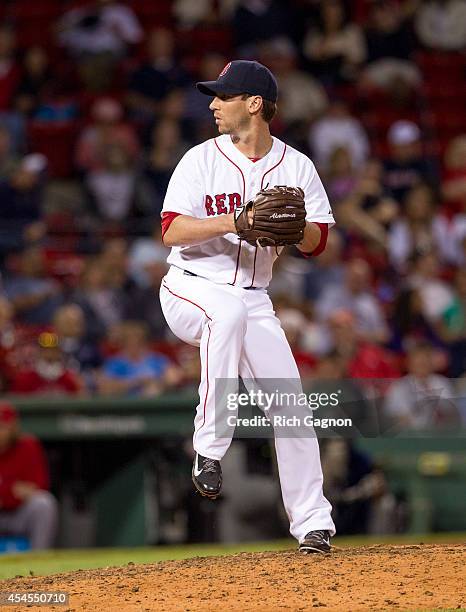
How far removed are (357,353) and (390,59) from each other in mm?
4869

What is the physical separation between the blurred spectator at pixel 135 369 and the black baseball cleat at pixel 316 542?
3794 mm

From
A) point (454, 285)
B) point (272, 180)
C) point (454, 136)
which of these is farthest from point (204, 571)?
point (454, 136)

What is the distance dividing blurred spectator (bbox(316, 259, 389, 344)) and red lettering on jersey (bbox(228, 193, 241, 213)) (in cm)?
509

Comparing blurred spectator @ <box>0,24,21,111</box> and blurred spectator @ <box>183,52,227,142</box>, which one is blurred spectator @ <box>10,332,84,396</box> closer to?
blurred spectator @ <box>183,52,227,142</box>

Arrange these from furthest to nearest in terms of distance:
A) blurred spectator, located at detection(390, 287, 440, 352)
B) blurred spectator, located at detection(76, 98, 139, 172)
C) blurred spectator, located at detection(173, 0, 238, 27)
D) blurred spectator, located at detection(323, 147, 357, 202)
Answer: blurred spectator, located at detection(173, 0, 238, 27) < blurred spectator, located at detection(76, 98, 139, 172) < blurred spectator, located at detection(323, 147, 357, 202) < blurred spectator, located at detection(390, 287, 440, 352)

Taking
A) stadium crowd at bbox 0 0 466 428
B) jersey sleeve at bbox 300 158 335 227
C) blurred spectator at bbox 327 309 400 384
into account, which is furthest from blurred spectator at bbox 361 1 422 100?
jersey sleeve at bbox 300 158 335 227

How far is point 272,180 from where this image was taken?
5.48 m

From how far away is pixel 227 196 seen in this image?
17.8 feet

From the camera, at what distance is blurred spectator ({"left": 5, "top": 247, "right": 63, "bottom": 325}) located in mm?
10148

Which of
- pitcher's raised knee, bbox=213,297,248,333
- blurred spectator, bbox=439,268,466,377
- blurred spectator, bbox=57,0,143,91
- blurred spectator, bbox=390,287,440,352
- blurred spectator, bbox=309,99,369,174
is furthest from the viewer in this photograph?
blurred spectator, bbox=57,0,143,91

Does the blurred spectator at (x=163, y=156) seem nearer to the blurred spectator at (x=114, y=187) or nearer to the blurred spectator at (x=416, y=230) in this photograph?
the blurred spectator at (x=114, y=187)

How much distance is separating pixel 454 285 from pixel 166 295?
6.07 m

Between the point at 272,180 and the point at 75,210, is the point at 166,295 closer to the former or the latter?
the point at 272,180

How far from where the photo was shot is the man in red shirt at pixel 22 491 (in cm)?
873
